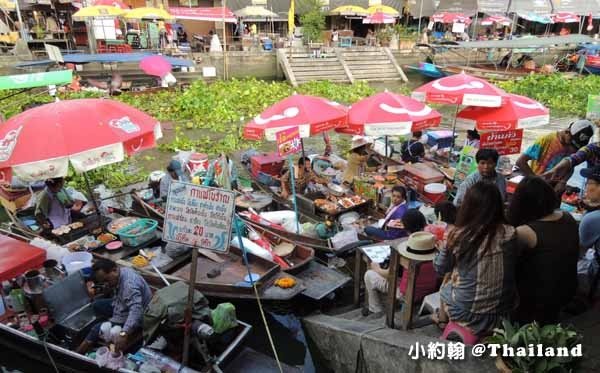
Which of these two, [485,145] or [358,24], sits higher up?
[358,24]

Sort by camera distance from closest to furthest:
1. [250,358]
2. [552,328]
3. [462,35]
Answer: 1. [552,328]
2. [250,358]
3. [462,35]

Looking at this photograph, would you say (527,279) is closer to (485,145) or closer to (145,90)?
(485,145)

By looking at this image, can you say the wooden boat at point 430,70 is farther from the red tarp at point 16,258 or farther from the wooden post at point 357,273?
the red tarp at point 16,258

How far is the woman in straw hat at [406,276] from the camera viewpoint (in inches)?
171

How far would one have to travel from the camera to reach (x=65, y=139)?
5832 millimetres

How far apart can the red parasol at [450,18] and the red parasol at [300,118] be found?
27.1 m

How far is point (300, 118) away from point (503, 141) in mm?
4034

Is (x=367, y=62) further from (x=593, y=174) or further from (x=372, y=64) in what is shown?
(x=593, y=174)

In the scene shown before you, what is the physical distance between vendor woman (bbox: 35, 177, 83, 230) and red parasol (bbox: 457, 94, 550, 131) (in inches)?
322

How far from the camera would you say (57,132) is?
586 centimetres

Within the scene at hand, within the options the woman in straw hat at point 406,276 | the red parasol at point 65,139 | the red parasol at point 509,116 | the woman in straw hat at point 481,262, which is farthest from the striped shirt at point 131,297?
the red parasol at point 509,116

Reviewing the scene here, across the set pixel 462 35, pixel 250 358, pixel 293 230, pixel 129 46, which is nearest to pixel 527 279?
pixel 250 358

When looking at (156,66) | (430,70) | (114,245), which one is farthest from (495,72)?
(114,245)

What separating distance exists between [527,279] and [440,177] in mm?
5502
